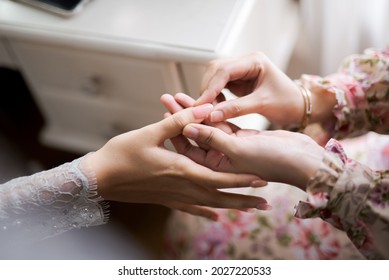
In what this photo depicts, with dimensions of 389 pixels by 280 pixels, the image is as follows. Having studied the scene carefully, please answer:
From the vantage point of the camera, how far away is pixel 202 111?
0.60 metres

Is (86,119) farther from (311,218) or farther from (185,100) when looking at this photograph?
(311,218)

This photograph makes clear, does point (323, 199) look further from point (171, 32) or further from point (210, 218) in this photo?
point (171, 32)

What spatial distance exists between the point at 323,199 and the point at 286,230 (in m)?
0.15

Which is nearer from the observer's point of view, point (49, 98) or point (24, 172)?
point (24, 172)

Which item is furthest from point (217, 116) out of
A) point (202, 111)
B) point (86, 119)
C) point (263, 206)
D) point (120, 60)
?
point (86, 119)

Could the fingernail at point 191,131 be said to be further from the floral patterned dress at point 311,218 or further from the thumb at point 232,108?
the floral patterned dress at point 311,218

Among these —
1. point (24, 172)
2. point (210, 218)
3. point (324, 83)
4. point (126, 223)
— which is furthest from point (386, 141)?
point (24, 172)

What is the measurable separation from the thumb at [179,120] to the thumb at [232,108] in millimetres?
12

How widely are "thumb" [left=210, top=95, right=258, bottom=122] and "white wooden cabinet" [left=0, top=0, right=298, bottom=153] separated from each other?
0.11 m

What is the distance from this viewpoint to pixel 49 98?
974 millimetres

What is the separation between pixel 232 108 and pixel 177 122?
80 mm

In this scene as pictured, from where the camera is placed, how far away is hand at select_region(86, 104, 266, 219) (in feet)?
1.94

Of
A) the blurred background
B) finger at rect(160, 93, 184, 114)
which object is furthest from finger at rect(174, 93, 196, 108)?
the blurred background

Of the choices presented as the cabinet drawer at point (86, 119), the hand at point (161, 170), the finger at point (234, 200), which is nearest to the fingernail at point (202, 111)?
the hand at point (161, 170)
